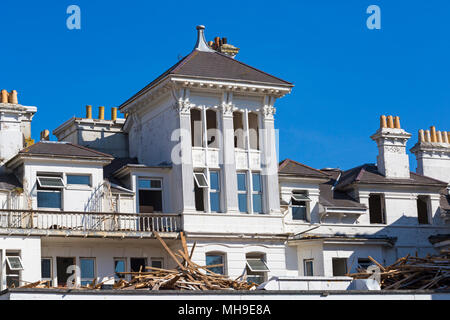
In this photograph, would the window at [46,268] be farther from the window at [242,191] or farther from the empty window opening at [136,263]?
the window at [242,191]

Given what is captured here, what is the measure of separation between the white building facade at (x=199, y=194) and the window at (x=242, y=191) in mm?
47

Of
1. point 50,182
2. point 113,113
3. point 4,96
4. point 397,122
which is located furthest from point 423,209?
point 4,96

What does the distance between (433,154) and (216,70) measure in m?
16.4

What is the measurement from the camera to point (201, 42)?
4862cm

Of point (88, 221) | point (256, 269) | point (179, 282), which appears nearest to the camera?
point (179, 282)

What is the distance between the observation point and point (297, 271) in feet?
152

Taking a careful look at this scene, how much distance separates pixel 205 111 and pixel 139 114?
15.3 ft

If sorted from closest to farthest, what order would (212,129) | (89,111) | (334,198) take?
(212,129)
(334,198)
(89,111)

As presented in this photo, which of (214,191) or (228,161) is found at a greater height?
Answer: (228,161)

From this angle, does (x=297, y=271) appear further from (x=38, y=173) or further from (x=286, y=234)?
(x=38, y=173)

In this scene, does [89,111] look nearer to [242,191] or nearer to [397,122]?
[242,191]
